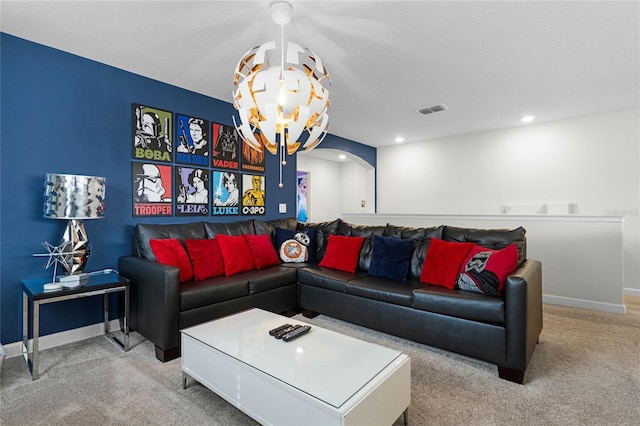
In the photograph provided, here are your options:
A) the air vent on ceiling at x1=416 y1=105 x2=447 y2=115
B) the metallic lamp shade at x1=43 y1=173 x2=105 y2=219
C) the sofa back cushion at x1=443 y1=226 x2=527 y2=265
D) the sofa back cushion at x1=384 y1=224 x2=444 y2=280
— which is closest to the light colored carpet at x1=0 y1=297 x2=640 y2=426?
the sofa back cushion at x1=384 y1=224 x2=444 y2=280

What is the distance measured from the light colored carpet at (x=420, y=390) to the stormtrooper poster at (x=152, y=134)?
5.90ft

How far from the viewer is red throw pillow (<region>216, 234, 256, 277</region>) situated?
3.13 metres

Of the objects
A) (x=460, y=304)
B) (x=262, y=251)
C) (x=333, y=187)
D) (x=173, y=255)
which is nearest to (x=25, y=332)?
(x=173, y=255)

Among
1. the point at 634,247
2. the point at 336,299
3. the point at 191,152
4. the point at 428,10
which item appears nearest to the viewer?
the point at 428,10

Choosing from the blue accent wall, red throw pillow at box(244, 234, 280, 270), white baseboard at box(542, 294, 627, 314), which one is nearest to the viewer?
the blue accent wall

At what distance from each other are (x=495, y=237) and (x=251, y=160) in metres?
3.04

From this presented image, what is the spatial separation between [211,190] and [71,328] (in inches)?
73.5

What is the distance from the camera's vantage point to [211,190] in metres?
3.78

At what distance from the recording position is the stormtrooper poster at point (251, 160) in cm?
417

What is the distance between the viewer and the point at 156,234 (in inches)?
117

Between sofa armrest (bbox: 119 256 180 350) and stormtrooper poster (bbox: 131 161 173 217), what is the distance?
28.4 inches

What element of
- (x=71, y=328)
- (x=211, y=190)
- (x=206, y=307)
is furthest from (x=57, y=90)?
(x=206, y=307)

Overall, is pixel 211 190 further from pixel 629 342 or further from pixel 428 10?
pixel 629 342

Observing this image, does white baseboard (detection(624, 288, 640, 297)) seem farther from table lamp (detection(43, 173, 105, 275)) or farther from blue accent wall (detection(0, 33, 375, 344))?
table lamp (detection(43, 173, 105, 275))
